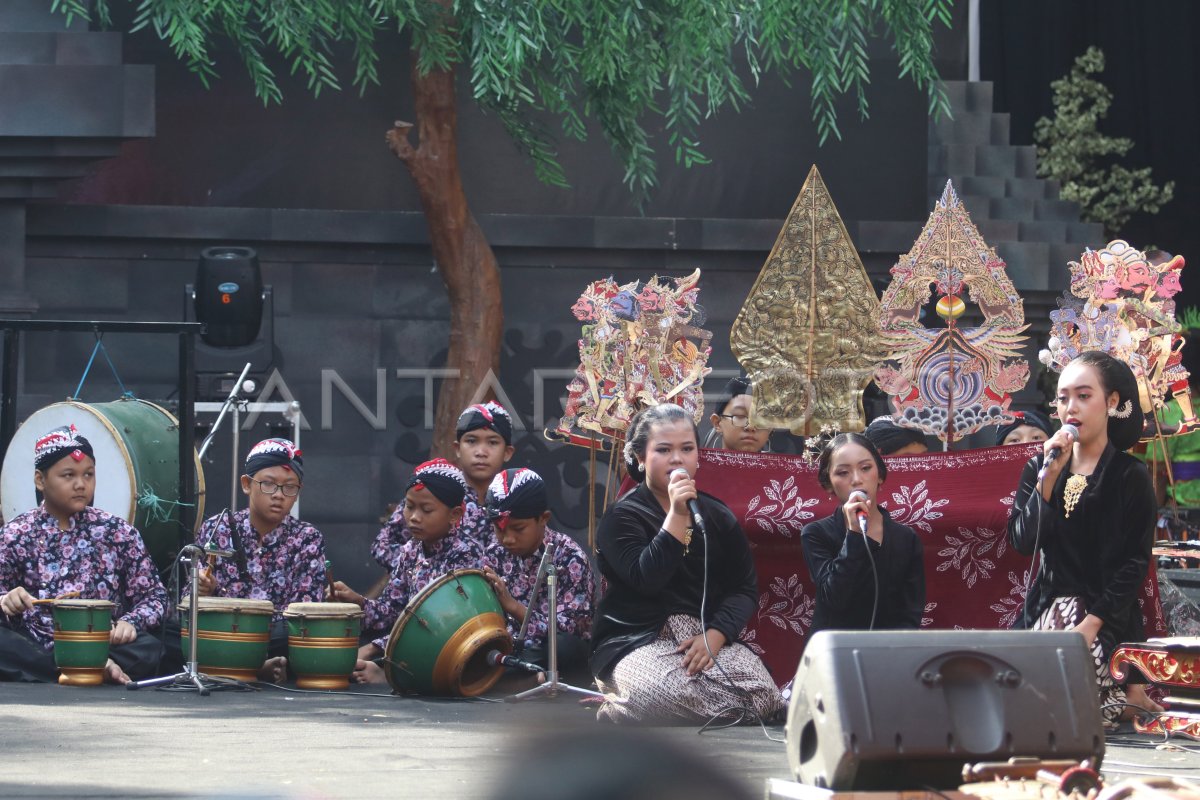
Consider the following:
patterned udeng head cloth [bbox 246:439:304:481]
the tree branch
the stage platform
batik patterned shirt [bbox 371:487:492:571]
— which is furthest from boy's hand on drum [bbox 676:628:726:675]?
the tree branch

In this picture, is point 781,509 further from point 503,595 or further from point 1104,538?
point 1104,538

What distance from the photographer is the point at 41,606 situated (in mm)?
7293

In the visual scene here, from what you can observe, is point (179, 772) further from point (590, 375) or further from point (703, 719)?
point (590, 375)

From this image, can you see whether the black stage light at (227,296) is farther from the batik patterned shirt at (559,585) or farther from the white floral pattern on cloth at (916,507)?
the white floral pattern on cloth at (916,507)

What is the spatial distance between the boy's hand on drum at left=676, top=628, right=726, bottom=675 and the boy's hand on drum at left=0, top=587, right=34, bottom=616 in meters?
2.98

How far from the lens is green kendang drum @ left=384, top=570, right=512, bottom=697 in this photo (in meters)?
6.61

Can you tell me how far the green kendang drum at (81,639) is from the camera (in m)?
7.01

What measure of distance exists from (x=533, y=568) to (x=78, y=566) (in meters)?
1.92

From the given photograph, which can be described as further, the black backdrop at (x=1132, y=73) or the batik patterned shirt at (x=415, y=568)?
the black backdrop at (x=1132, y=73)

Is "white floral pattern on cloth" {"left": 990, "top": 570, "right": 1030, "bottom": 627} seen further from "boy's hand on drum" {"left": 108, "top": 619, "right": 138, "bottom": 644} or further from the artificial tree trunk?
the artificial tree trunk

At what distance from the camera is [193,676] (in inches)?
272

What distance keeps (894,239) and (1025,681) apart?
7.80 metres

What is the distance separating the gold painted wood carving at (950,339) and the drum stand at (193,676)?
2.77 metres

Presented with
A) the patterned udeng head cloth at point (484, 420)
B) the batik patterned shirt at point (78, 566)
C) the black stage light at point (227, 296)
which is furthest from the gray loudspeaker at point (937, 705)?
the black stage light at point (227, 296)
